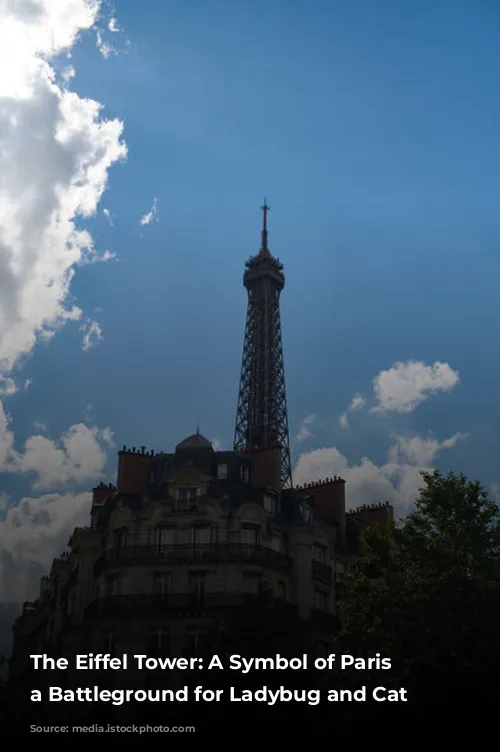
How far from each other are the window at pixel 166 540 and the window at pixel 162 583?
0.91 m

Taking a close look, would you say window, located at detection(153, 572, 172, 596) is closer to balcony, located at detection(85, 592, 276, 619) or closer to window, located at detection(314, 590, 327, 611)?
balcony, located at detection(85, 592, 276, 619)

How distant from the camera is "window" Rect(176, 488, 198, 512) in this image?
4903 centimetres

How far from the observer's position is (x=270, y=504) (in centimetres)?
5122

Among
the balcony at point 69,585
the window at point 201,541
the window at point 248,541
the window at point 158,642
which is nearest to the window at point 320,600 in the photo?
the window at point 248,541

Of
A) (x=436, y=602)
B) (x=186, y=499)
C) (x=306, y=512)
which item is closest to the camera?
(x=436, y=602)

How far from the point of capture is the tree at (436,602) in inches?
1435

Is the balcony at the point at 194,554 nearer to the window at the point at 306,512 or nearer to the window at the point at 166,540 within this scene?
the window at the point at 166,540

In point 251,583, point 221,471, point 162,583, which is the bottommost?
point 162,583

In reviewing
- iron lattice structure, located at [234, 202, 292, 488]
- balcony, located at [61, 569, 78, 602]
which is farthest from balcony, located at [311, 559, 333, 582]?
iron lattice structure, located at [234, 202, 292, 488]

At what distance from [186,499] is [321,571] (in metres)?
7.38

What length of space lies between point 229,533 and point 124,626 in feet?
19.5

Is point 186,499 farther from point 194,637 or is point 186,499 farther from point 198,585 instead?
point 194,637

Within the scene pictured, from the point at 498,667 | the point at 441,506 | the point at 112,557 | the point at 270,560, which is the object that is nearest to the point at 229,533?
the point at 270,560

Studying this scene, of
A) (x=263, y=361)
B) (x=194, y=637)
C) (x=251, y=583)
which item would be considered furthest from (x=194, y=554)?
(x=263, y=361)
